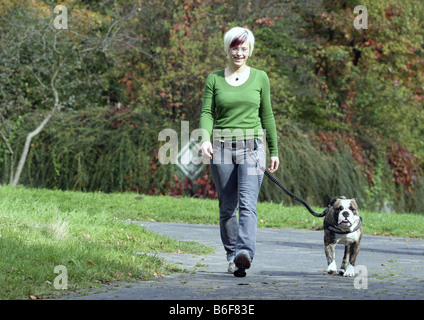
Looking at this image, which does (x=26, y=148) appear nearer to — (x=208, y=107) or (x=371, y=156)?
(x=371, y=156)

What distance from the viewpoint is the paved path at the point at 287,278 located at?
5.94 metres

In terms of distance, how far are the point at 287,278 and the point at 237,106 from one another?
1.60 metres

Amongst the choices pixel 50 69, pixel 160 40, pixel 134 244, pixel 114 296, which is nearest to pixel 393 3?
pixel 160 40

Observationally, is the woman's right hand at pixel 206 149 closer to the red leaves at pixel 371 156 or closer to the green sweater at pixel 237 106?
the green sweater at pixel 237 106

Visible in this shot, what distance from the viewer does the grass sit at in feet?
21.1

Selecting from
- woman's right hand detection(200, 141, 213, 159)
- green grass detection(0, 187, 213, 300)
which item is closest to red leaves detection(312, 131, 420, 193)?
green grass detection(0, 187, 213, 300)

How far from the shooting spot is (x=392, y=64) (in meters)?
23.8

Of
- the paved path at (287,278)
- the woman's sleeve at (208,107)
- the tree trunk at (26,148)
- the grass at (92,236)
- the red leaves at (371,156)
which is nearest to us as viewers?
the paved path at (287,278)

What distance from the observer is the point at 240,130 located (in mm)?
6871

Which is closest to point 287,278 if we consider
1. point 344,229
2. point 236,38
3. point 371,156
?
point 344,229

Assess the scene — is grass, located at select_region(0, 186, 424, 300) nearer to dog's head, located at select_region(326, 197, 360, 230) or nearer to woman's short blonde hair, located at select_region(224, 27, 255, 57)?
dog's head, located at select_region(326, 197, 360, 230)

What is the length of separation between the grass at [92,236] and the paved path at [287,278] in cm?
34

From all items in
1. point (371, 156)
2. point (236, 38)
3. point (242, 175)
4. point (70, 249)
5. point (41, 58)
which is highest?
point (41, 58)

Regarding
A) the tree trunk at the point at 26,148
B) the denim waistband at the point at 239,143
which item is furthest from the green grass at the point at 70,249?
the tree trunk at the point at 26,148
